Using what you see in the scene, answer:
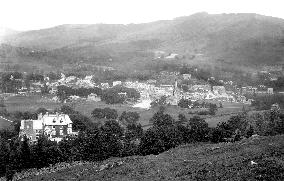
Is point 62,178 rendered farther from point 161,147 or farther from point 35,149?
point 161,147

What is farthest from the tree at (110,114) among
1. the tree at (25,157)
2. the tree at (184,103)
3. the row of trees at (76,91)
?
the tree at (25,157)

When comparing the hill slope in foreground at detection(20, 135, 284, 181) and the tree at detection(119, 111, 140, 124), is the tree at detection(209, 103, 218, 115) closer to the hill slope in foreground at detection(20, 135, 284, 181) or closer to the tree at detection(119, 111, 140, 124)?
the tree at detection(119, 111, 140, 124)

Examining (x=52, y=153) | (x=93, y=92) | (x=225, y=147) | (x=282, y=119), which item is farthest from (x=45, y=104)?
(x=225, y=147)

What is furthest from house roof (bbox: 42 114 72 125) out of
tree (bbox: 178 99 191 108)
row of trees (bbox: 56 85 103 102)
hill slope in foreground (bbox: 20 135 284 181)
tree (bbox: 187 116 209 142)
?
row of trees (bbox: 56 85 103 102)

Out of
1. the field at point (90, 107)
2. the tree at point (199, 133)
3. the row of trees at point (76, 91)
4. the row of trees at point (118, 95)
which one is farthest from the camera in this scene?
the row of trees at point (76, 91)

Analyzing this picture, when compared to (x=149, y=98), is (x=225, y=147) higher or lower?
higher

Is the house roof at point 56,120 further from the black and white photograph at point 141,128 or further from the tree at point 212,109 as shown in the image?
the tree at point 212,109

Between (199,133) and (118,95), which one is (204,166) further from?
(118,95)

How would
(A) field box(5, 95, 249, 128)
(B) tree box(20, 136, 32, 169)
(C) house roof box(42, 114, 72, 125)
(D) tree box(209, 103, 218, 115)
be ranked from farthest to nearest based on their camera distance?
(D) tree box(209, 103, 218, 115) → (A) field box(5, 95, 249, 128) → (C) house roof box(42, 114, 72, 125) → (B) tree box(20, 136, 32, 169)
